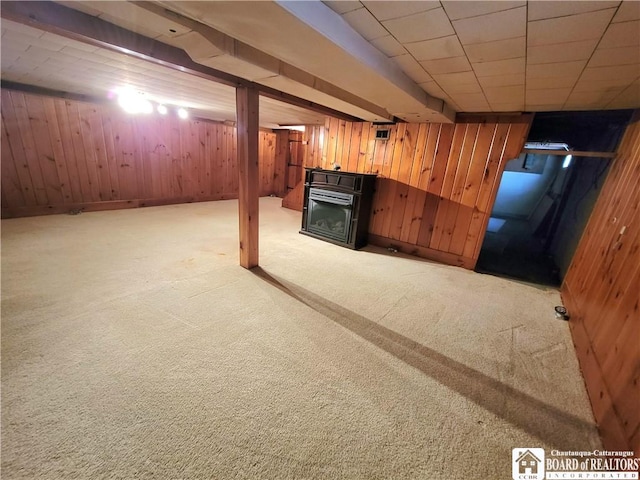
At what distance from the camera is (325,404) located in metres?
1.31

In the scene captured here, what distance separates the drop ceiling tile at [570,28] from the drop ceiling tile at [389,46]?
610 millimetres

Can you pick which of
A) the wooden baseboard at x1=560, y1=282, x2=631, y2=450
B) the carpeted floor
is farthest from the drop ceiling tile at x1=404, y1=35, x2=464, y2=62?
the wooden baseboard at x1=560, y1=282, x2=631, y2=450

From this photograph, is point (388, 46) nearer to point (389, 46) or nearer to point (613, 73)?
point (389, 46)

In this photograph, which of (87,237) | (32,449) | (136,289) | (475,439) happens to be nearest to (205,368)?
(32,449)

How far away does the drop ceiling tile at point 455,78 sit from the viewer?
183 cm

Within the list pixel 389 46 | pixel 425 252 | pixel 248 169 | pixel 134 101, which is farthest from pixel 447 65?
pixel 134 101

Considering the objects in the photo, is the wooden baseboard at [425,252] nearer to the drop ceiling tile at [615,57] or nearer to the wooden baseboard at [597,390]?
the wooden baseboard at [597,390]

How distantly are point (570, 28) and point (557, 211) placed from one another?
464 centimetres

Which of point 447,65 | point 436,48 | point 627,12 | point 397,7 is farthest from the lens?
point 447,65

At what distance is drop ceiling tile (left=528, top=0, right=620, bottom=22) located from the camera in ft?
Result: 3.17

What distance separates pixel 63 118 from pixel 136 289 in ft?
12.4

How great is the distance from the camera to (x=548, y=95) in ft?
6.91

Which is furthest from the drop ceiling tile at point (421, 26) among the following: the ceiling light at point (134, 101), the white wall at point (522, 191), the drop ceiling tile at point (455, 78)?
the white wall at point (522, 191)

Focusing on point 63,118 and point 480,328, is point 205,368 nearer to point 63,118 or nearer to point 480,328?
point 480,328
